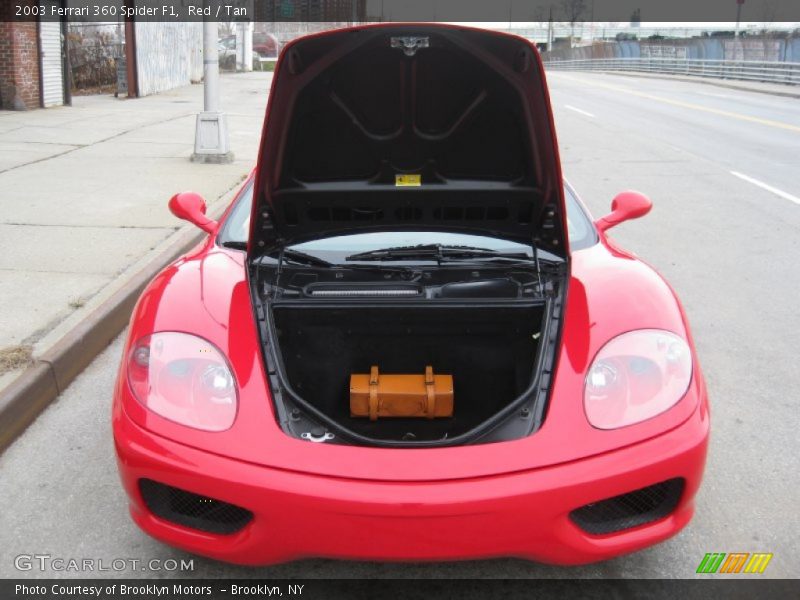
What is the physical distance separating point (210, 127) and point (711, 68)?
34.0 metres

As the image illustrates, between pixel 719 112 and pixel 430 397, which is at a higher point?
pixel 719 112

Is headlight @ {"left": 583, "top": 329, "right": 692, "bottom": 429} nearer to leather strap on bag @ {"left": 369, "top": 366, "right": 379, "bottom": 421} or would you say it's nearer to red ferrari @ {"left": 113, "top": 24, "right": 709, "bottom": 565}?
red ferrari @ {"left": 113, "top": 24, "right": 709, "bottom": 565}

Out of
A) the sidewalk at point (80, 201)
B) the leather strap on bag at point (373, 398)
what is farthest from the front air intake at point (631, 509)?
the sidewalk at point (80, 201)

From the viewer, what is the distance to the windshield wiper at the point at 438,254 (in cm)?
336

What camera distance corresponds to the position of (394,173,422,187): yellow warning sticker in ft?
10.7

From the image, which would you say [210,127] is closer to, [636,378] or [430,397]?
[430,397]

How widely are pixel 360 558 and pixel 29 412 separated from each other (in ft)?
7.30

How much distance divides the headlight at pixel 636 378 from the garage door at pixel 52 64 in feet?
53.9

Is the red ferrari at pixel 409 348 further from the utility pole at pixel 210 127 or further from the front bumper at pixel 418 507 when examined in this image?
the utility pole at pixel 210 127

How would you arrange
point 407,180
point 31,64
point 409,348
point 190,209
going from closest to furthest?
point 409,348 → point 407,180 → point 190,209 → point 31,64

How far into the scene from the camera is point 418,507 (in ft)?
7.20

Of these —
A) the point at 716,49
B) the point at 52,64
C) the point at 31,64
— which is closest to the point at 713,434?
the point at 31,64

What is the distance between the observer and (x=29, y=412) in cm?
380

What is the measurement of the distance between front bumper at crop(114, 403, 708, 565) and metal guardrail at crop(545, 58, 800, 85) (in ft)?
109
